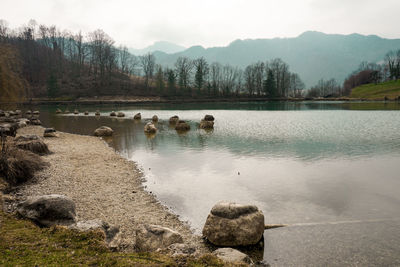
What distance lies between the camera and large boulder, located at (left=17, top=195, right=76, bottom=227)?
767 cm

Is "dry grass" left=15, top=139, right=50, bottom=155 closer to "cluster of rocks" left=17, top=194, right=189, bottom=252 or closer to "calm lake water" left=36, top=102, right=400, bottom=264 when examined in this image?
"calm lake water" left=36, top=102, right=400, bottom=264

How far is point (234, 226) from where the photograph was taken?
8148 mm

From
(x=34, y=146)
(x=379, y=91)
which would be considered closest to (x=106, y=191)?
(x=34, y=146)

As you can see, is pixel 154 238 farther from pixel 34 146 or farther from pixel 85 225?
pixel 34 146

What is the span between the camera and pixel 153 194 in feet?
40.2

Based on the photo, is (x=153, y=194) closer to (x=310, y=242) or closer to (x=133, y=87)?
(x=310, y=242)

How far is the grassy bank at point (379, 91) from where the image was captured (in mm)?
111625

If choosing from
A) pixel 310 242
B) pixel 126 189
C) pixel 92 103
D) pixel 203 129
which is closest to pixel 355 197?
pixel 310 242

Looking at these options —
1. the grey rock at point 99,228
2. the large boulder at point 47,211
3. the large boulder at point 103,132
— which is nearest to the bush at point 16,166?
the large boulder at point 47,211

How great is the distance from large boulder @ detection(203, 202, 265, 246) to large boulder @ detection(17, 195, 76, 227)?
14.3 ft

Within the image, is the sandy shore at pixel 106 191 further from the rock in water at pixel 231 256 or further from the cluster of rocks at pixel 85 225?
the rock in water at pixel 231 256

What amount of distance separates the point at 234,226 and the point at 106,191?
6.76 m

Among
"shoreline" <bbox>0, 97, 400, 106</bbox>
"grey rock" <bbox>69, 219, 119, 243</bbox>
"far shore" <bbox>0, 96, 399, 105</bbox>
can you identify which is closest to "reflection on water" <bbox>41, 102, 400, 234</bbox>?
"grey rock" <bbox>69, 219, 119, 243</bbox>

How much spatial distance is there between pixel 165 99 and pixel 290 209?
359 feet
